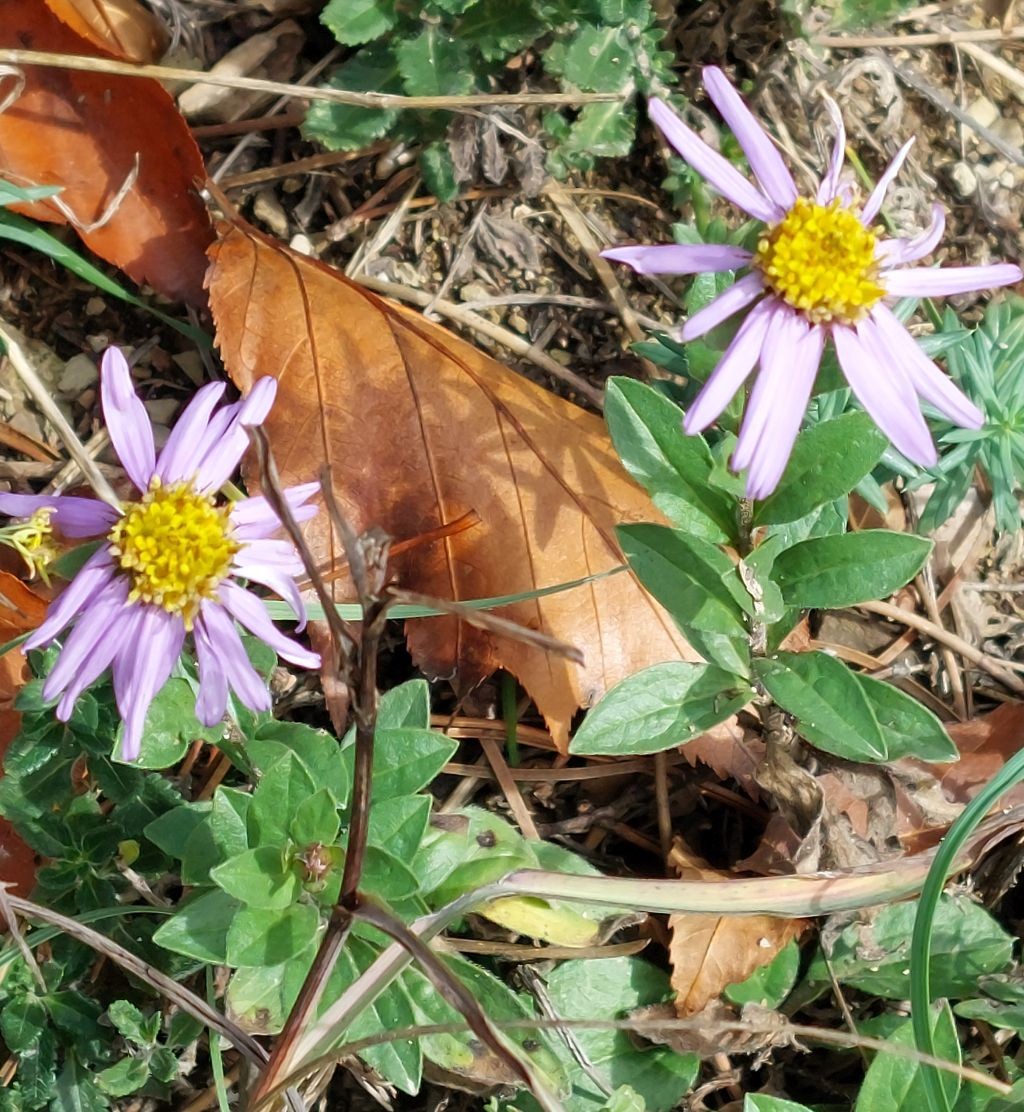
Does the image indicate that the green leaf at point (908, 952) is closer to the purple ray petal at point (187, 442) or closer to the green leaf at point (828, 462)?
the green leaf at point (828, 462)

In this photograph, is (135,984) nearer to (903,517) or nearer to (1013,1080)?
(1013,1080)

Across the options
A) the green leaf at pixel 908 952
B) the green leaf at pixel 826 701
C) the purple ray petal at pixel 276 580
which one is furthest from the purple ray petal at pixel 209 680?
the green leaf at pixel 908 952

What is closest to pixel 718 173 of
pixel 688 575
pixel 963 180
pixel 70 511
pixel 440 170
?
pixel 688 575

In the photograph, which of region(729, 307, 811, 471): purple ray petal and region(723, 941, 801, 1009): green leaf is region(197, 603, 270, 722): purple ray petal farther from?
region(723, 941, 801, 1009): green leaf

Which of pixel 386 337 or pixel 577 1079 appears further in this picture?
pixel 386 337

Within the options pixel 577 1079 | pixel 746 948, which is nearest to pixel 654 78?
pixel 746 948

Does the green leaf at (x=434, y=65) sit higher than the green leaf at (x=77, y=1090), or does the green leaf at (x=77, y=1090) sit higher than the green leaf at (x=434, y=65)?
the green leaf at (x=434, y=65)

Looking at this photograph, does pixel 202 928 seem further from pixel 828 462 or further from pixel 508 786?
pixel 828 462
